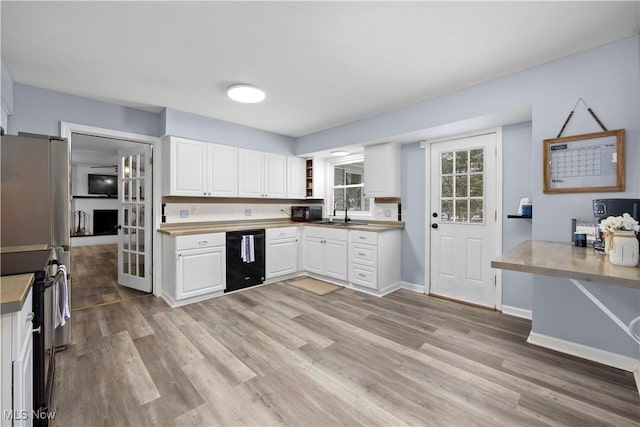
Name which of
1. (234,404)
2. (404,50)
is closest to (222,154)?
A: (404,50)

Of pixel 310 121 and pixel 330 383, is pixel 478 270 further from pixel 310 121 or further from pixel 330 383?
pixel 310 121

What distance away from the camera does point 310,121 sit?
4066mm

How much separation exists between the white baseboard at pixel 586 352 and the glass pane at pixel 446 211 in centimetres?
154

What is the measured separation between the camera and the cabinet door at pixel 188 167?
3498mm

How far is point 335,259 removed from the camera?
13.6ft

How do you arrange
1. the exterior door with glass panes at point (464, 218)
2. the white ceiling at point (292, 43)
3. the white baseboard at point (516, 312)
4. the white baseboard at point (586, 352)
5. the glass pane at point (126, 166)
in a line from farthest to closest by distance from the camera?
the glass pane at point (126, 166)
the exterior door with glass panes at point (464, 218)
the white baseboard at point (516, 312)
the white baseboard at point (586, 352)
the white ceiling at point (292, 43)

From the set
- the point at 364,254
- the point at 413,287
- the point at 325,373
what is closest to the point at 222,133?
the point at 364,254

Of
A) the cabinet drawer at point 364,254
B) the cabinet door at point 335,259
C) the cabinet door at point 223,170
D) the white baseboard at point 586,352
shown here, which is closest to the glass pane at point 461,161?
the cabinet drawer at point 364,254

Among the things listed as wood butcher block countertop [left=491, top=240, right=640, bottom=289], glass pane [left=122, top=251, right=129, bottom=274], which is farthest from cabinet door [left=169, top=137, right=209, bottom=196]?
wood butcher block countertop [left=491, top=240, right=640, bottom=289]

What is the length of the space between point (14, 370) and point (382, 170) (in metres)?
3.76

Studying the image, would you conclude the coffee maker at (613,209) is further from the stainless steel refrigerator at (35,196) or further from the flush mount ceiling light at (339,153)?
the stainless steel refrigerator at (35,196)

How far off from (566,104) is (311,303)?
316 cm

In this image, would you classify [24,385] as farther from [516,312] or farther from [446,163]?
[446,163]

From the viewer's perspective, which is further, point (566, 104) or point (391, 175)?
point (391, 175)
